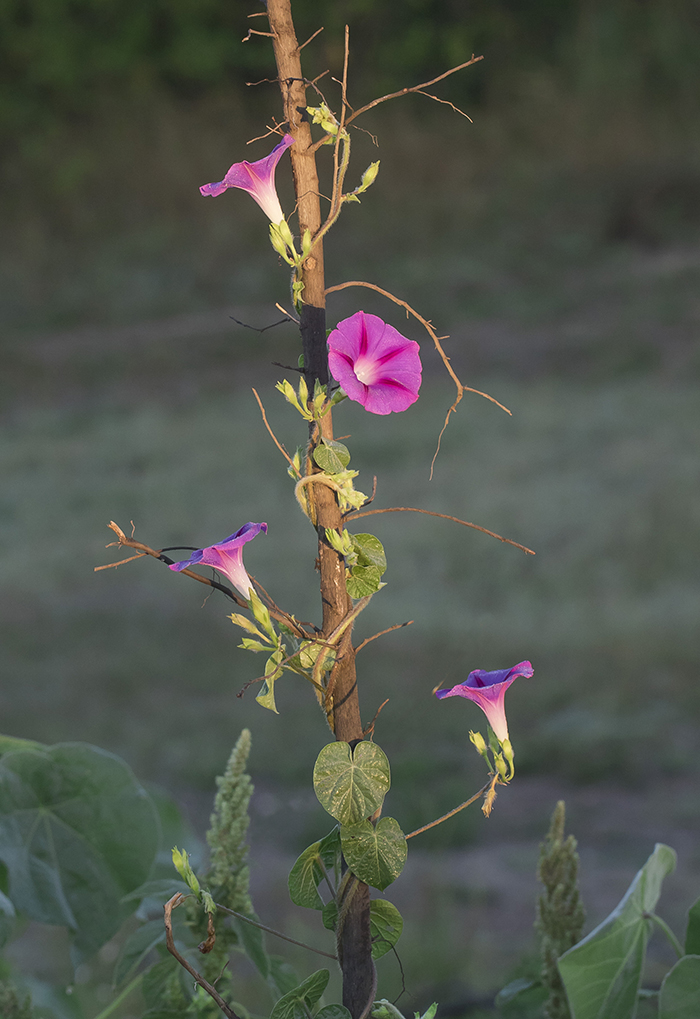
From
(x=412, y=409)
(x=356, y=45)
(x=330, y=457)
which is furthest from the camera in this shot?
(x=356, y=45)

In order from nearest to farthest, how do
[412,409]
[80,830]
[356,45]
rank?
[80,830] < [412,409] < [356,45]

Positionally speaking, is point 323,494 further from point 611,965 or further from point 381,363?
point 611,965

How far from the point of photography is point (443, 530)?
4.12 feet

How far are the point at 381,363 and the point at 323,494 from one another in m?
0.03

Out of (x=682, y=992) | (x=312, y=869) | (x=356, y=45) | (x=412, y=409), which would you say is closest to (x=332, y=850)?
(x=312, y=869)

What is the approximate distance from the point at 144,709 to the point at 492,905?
452 mm

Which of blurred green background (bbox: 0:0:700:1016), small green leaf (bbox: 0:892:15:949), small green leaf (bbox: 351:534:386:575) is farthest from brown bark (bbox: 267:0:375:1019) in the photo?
blurred green background (bbox: 0:0:700:1016)

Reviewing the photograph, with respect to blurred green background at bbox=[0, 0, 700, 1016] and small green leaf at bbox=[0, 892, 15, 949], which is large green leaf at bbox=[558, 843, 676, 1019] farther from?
blurred green background at bbox=[0, 0, 700, 1016]

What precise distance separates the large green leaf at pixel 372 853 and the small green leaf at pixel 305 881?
0.9 inches

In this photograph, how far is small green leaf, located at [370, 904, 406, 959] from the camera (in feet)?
0.75

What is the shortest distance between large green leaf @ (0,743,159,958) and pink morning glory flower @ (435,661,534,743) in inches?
6.5

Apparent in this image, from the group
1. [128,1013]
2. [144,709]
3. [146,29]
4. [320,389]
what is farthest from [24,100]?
[320,389]

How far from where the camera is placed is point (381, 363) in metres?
0.21

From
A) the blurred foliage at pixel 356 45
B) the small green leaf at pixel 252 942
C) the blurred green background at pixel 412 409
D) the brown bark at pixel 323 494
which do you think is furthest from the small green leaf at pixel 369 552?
the blurred foliage at pixel 356 45
